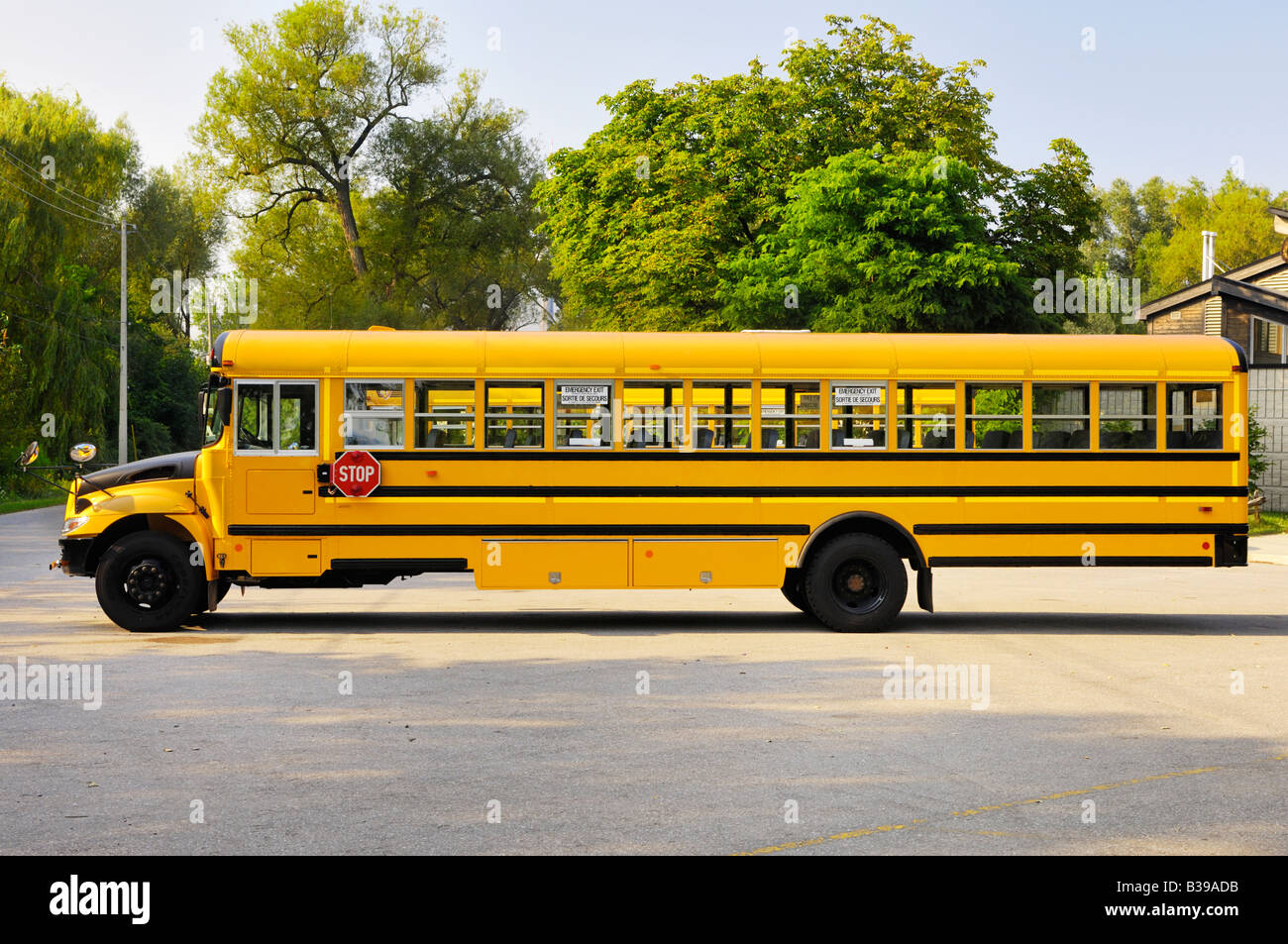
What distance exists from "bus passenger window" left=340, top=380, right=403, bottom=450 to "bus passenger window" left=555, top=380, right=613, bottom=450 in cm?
159

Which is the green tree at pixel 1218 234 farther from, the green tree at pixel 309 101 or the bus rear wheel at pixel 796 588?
the bus rear wheel at pixel 796 588

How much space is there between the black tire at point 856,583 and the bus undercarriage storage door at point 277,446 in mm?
5039

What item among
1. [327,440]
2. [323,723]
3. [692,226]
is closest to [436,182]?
Result: [692,226]

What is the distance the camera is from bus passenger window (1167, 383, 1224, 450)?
13.7 metres

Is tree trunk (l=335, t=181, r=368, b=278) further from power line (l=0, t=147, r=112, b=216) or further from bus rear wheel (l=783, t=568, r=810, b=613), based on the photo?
bus rear wheel (l=783, t=568, r=810, b=613)

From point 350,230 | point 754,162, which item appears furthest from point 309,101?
point 754,162

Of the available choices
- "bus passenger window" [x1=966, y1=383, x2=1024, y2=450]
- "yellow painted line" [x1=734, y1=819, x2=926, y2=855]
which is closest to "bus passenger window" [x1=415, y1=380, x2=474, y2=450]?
"bus passenger window" [x1=966, y1=383, x2=1024, y2=450]

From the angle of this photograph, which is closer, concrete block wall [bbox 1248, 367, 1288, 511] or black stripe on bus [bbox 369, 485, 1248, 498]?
black stripe on bus [bbox 369, 485, 1248, 498]

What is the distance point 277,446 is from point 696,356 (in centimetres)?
426

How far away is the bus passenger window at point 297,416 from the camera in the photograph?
1338 cm

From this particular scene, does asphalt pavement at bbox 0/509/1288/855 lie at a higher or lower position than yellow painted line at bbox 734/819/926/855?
higher

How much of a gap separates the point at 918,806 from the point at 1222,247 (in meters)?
86.5

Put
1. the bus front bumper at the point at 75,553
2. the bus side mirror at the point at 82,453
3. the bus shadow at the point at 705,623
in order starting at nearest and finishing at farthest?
the bus side mirror at the point at 82,453
the bus front bumper at the point at 75,553
the bus shadow at the point at 705,623

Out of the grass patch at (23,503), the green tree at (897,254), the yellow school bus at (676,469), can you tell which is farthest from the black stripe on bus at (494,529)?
the grass patch at (23,503)
